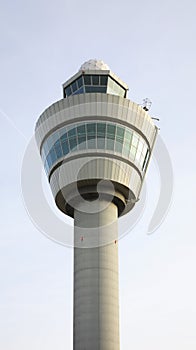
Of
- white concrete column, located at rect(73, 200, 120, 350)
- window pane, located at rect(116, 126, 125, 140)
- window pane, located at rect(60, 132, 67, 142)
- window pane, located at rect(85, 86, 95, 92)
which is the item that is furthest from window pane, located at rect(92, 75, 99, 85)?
white concrete column, located at rect(73, 200, 120, 350)

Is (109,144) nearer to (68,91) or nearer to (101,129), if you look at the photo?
(101,129)

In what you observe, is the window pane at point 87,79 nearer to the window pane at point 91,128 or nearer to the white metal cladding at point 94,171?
the window pane at point 91,128

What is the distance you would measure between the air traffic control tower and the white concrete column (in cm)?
8

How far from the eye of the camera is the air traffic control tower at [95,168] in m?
42.5

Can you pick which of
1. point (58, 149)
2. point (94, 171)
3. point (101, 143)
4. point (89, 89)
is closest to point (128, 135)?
point (101, 143)

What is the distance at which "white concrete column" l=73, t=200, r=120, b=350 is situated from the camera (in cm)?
3997

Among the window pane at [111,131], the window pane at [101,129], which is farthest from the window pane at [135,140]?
the window pane at [101,129]

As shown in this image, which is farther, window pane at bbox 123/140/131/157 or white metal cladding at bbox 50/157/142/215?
window pane at bbox 123/140/131/157

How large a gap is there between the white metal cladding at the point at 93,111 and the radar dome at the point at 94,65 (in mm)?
5583

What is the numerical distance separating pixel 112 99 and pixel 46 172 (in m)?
9.31

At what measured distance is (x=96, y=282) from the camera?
41.4m

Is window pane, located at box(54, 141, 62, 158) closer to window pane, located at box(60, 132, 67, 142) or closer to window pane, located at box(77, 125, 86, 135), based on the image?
window pane, located at box(60, 132, 67, 142)

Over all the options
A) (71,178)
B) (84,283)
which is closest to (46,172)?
(71,178)

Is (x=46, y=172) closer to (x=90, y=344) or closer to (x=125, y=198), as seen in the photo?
(x=125, y=198)
